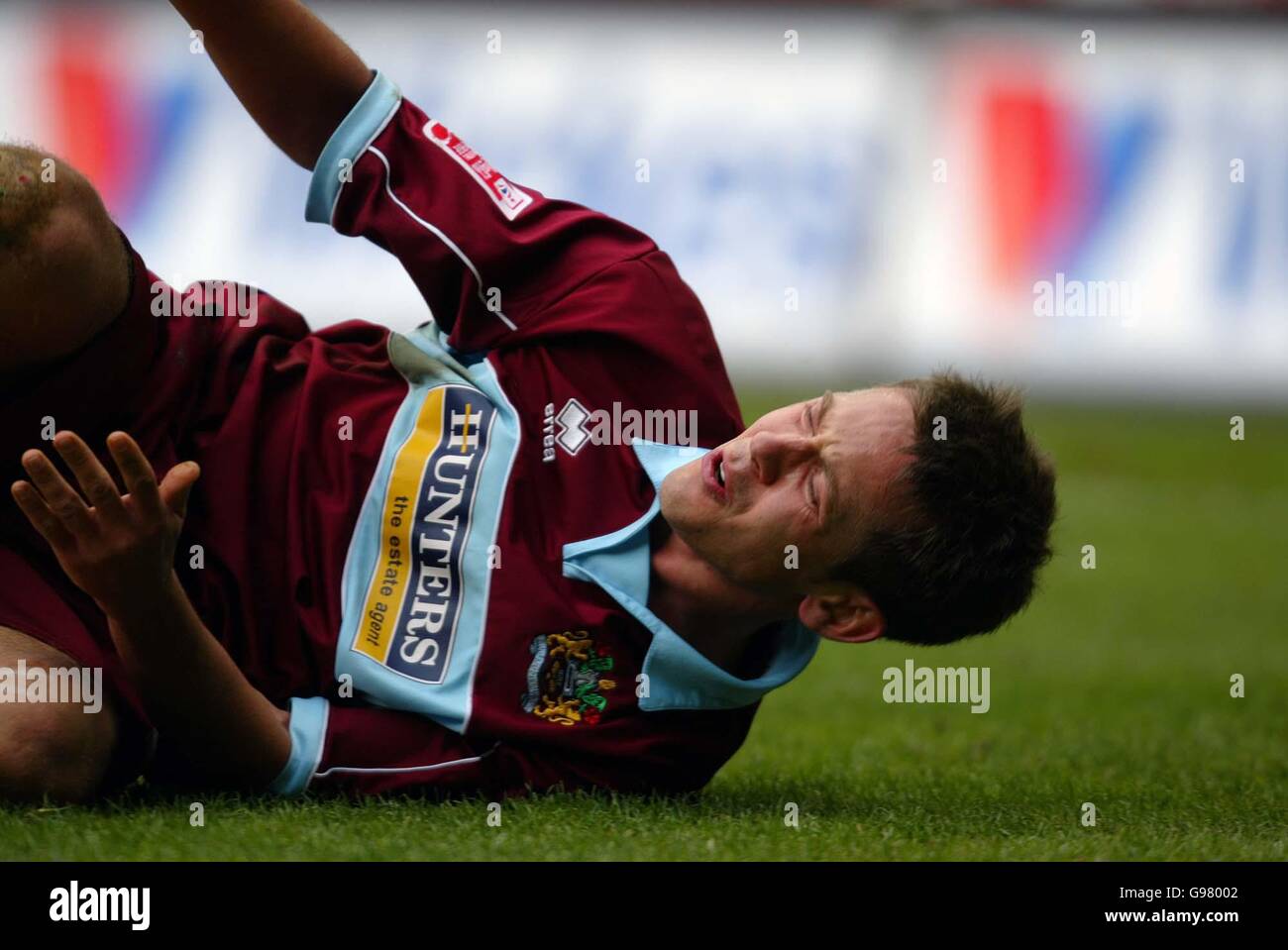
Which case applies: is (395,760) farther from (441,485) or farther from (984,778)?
(984,778)

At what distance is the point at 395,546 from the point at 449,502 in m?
0.13

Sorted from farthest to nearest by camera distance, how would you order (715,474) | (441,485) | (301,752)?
(441,485) < (715,474) < (301,752)

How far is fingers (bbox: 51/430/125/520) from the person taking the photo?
8.22 feet

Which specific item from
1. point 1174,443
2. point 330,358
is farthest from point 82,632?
point 1174,443

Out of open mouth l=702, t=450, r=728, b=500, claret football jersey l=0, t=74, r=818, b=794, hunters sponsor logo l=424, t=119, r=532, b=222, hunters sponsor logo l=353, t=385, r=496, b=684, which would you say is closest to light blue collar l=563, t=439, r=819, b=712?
claret football jersey l=0, t=74, r=818, b=794

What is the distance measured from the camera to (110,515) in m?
2.56

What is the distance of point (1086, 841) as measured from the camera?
2.93 metres

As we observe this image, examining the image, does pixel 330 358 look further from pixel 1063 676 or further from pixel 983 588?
pixel 1063 676

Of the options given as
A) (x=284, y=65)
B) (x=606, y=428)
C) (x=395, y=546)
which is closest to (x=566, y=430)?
(x=606, y=428)

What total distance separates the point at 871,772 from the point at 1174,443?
8.30 meters

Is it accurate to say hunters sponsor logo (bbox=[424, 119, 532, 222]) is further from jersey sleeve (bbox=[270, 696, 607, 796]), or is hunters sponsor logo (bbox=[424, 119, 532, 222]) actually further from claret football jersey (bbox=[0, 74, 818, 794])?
jersey sleeve (bbox=[270, 696, 607, 796])

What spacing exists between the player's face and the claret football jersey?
0.53 ft

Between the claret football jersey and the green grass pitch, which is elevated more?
the claret football jersey

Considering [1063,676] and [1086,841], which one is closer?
[1086,841]
